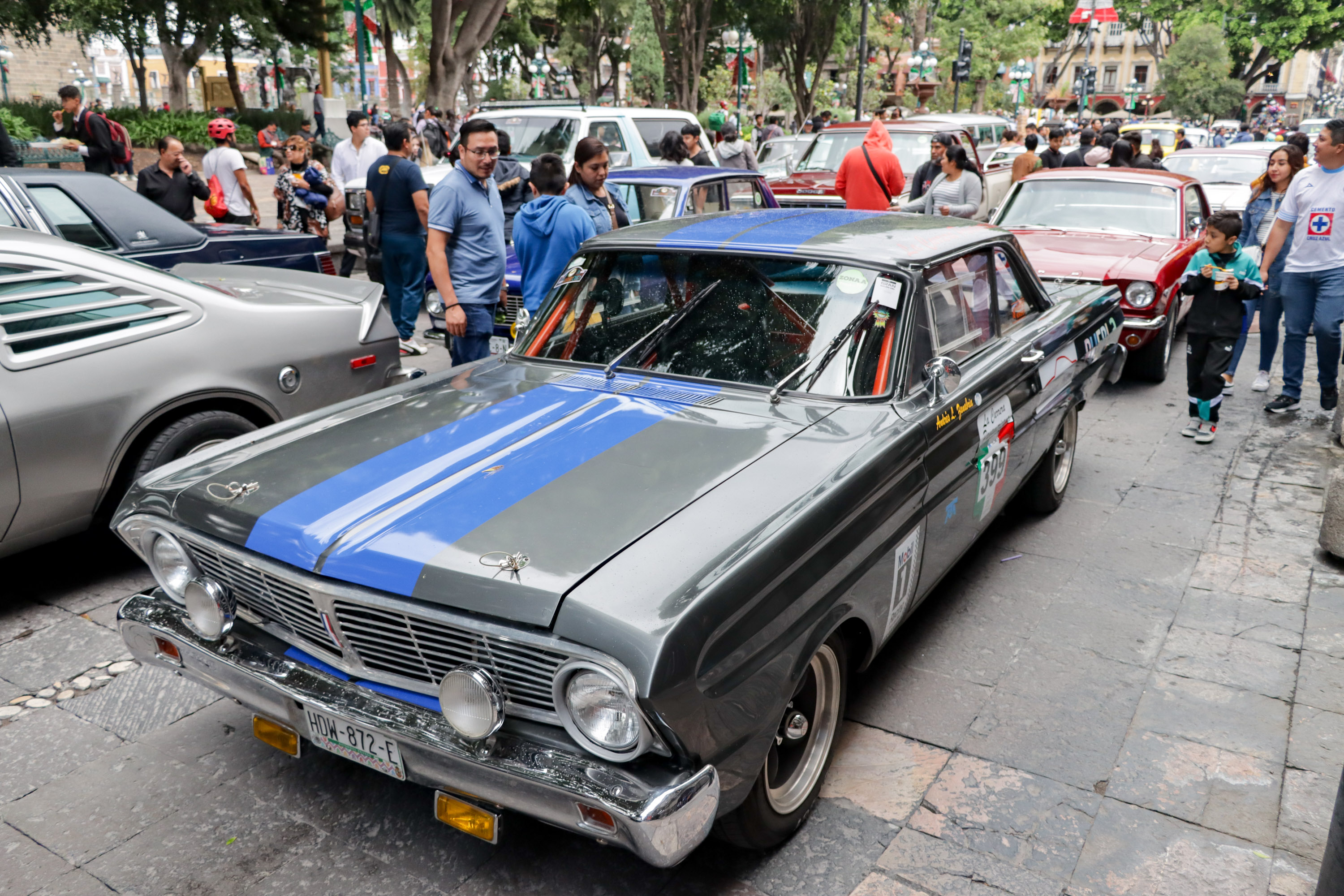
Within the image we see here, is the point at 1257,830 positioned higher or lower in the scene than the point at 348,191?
lower

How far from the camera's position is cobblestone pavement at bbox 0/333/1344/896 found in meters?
2.83

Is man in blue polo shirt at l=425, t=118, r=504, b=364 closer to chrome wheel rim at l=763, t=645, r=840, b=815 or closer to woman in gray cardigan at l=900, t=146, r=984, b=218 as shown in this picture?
chrome wheel rim at l=763, t=645, r=840, b=815

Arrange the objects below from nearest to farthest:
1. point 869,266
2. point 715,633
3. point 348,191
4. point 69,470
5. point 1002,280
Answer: point 715,633
point 869,266
point 69,470
point 1002,280
point 348,191

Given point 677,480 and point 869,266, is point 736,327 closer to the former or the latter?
point 869,266

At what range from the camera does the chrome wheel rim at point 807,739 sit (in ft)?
9.50

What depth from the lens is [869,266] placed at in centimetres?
369

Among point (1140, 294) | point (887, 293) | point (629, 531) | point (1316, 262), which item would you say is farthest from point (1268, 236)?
point (629, 531)

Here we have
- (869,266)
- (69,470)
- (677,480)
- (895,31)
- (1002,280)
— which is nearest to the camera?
(677,480)

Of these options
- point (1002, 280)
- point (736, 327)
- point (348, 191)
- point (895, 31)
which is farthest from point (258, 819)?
point (895, 31)

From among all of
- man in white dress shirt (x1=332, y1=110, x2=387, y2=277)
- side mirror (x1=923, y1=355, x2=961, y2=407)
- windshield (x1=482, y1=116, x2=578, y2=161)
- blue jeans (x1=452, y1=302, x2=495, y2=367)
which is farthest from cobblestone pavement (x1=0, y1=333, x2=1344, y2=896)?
windshield (x1=482, y1=116, x2=578, y2=161)

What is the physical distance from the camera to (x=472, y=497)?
281cm

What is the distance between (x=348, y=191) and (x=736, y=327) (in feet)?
27.7

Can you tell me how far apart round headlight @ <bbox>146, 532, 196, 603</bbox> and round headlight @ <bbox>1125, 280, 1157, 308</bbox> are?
6.78 metres

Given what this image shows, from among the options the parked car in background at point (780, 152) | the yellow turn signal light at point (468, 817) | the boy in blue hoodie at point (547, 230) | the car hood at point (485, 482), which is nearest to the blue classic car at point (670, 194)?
the boy in blue hoodie at point (547, 230)
